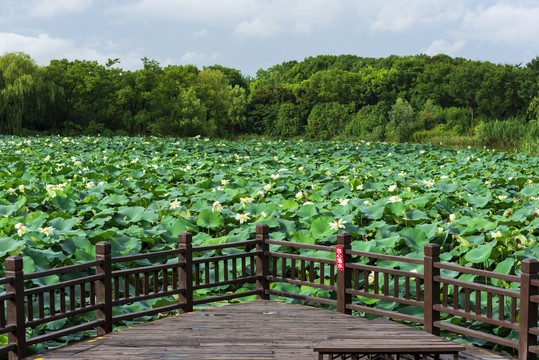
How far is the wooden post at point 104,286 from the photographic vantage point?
5023 mm

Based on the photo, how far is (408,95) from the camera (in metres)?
61.5

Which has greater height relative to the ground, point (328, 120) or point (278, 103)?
point (278, 103)

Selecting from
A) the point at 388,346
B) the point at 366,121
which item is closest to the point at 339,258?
the point at 388,346

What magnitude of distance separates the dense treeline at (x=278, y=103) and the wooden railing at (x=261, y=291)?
2206 centimetres

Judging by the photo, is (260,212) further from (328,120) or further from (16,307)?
(328,120)

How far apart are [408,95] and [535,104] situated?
22142 millimetres

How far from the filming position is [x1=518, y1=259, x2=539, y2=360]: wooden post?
4230 mm

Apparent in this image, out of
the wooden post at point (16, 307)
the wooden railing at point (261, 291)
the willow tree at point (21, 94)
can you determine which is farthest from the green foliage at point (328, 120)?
the wooden post at point (16, 307)

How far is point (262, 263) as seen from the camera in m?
6.41

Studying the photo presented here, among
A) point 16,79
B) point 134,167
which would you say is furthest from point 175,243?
point 16,79

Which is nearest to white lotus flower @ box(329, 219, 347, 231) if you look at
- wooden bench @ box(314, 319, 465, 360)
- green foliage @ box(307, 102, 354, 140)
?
wooden bench @ box(314, 319, 465, 360)

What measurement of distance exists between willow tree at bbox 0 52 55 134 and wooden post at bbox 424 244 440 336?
39.4 m

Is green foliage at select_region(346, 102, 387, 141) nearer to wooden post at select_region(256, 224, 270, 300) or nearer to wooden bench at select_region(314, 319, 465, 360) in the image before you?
wooden post at select_region(256, 224, 270, 300)

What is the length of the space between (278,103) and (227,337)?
66.9 meters
